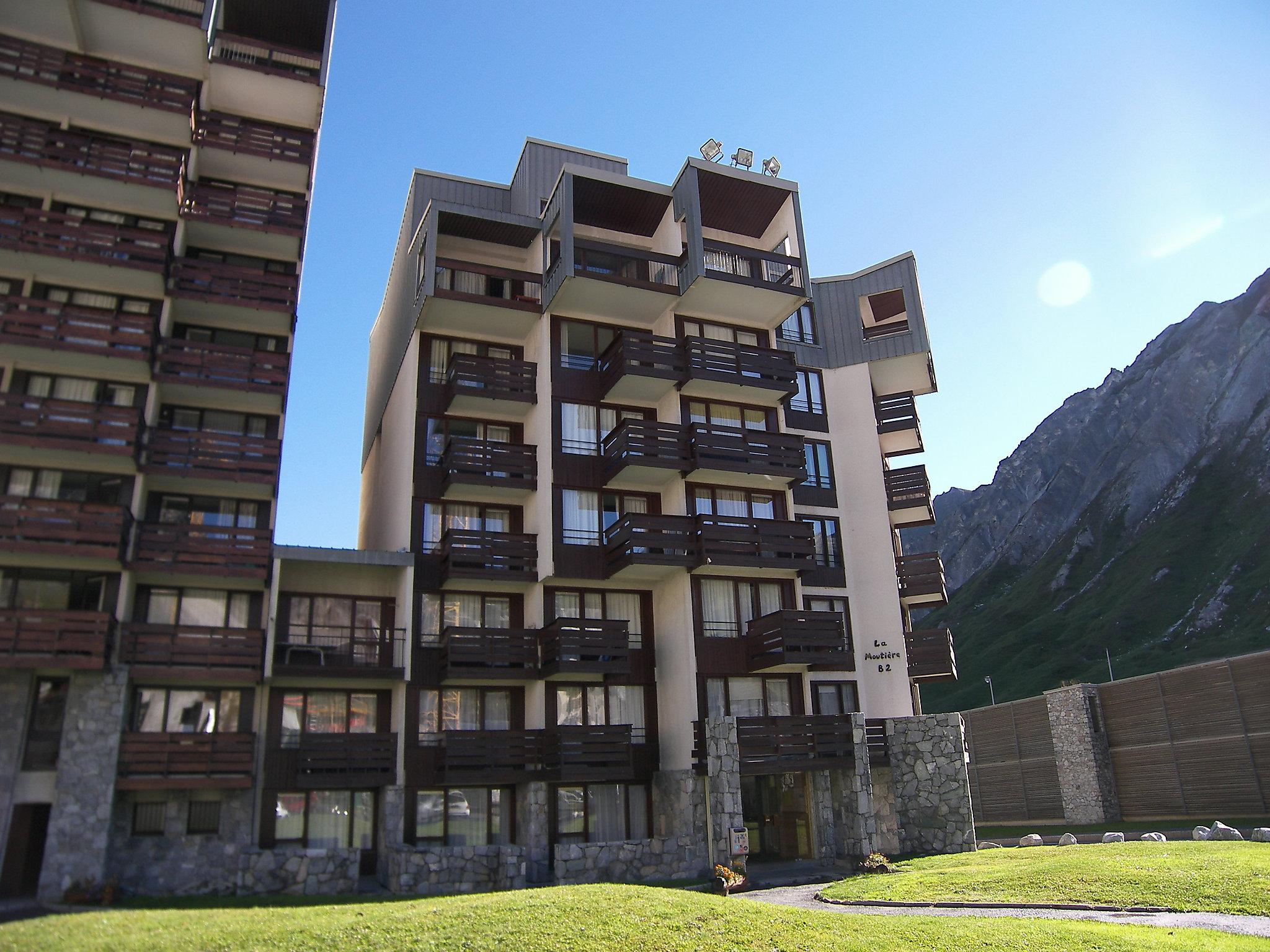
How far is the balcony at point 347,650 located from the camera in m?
29.7

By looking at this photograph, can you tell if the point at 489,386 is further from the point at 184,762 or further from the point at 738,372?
the point at 184,762

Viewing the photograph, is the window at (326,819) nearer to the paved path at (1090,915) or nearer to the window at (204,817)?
the window at (204,817)

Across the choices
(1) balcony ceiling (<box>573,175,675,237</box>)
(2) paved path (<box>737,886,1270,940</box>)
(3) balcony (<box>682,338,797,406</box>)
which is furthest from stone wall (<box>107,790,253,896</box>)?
(1) balcony ceiling (<box>573,175,675,237</box>)

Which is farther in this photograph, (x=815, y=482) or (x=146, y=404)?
(x=815, y=482)

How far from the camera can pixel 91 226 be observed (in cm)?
2891

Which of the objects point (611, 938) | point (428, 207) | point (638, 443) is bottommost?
point (611, 938)

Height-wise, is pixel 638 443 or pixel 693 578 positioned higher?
pixel 638 443

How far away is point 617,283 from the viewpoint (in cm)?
3384

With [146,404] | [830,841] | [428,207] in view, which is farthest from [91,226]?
[830,841]

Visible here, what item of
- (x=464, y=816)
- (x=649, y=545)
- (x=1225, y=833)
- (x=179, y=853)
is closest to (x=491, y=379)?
(x=649, y=545)

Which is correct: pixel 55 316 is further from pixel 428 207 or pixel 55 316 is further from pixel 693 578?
pixel 693 578

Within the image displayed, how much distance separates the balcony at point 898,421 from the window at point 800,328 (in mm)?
4066

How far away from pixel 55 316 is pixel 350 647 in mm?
13335

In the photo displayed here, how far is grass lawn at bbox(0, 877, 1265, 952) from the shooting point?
15.7m
